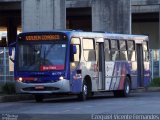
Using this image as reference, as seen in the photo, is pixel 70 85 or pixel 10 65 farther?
pixel 10 65

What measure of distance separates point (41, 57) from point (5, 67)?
1099cm

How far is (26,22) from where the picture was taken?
135ft

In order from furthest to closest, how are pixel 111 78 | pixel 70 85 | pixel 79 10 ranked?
pixel 79 10
pixel 111 78
pixel 70 85

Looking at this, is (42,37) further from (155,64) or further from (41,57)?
(155,64)

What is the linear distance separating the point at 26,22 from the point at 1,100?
14.5 metres

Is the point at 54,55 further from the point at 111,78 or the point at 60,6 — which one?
the point at 60,6

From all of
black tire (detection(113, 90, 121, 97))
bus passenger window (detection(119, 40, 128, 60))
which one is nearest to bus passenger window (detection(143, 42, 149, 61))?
bus passenger window (detection(119, 40, 128, 60))

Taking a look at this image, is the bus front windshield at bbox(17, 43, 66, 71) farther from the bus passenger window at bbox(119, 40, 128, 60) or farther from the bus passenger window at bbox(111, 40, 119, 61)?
the bus passenger window at bbox(119, 40, 128, 60)

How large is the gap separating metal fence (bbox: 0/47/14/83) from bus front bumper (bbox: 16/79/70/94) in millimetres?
10540

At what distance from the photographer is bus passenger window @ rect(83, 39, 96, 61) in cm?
2741

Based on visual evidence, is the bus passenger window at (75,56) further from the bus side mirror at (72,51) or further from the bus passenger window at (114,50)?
the bus passenger window at (114,50)

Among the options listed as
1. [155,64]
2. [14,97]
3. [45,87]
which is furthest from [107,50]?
[155,64]

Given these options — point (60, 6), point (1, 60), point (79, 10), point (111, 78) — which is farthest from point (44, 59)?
point (79, 10)

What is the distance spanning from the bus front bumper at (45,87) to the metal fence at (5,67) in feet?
34.6
